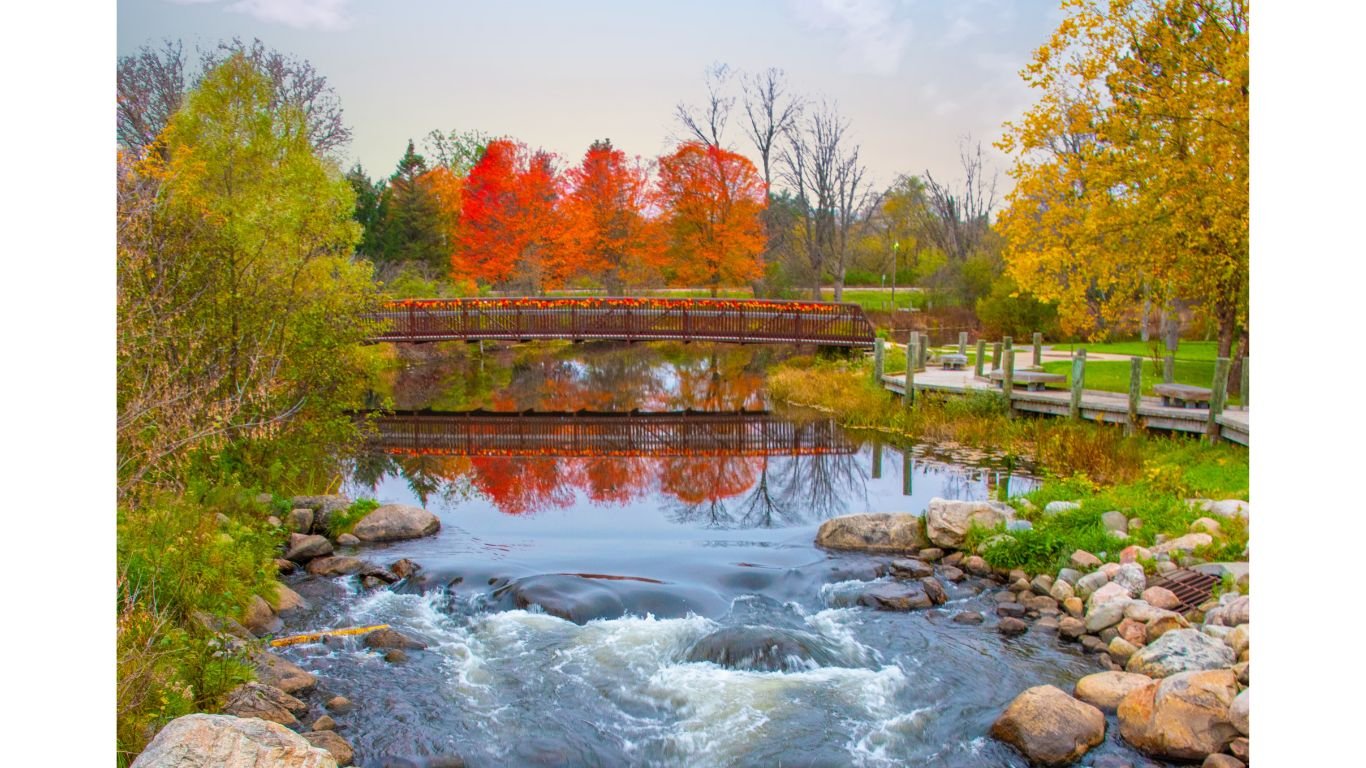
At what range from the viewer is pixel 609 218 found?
85.5 feet

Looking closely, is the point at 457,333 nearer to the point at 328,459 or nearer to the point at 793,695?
the point at 328,459

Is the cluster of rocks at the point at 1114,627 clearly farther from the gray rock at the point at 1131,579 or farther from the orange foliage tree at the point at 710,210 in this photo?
the orange foliage tree at the point at 710,210

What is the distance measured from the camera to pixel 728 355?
80.5 ft

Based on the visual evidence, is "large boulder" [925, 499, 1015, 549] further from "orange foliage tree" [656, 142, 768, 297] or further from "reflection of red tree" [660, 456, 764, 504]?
"orange foliage tree" [656, 142, 768, 297]

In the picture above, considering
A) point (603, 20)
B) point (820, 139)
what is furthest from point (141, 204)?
point (820, 139)

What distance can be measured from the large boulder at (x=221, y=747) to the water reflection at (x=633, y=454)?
18.1 feet

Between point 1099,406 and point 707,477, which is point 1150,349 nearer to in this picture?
point 1099,406

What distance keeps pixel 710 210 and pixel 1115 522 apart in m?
19.1

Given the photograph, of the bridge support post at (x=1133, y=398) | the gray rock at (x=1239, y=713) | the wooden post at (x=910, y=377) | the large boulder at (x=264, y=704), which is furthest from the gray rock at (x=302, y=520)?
the wooden post at (x=910, y=377)

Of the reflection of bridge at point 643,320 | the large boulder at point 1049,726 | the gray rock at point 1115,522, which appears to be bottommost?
the large boulder at point 1049,726

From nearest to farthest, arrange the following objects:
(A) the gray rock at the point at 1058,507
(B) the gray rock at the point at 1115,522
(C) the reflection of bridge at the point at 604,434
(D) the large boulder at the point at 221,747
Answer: (D) the large boulder at the point at 221,747
(B) the gray rock at the point at 1115,522
(A) the gray rock at the point at 1058,507
(C) the reflection of bridge at the point at 604,434

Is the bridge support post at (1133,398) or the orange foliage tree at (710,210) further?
the orange foliage tree at (710,210)

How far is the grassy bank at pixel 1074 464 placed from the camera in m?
7.02

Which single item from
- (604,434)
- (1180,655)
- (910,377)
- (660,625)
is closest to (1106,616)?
(1180,655)
